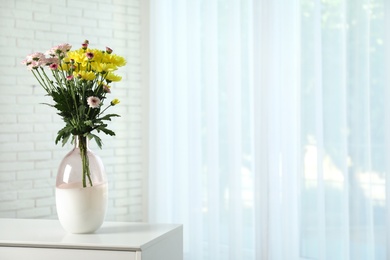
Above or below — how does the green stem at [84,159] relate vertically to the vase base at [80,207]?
above

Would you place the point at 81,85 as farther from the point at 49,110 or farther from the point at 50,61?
the point at 49,110

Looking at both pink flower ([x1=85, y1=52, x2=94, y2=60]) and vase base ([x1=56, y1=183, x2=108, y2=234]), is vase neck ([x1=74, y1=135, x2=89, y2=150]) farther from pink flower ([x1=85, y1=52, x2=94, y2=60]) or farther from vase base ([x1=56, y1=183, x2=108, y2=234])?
pink flower ([x1=85, y1=52, x2=94, y2=60])

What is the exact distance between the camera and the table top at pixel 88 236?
2.39 m

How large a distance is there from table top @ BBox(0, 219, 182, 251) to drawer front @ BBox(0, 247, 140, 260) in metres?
0.01

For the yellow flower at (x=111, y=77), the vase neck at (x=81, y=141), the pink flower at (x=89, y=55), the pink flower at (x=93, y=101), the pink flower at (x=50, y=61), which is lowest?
the vase neck at (x=81, y=141)

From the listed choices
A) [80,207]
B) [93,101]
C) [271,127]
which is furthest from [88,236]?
[271,127]

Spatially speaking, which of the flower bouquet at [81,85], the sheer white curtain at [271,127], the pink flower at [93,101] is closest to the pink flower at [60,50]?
the flower bouquet at [81,85]

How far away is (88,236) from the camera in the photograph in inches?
99.8

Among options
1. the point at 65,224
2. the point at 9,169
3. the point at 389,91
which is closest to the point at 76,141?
the point at 65,224

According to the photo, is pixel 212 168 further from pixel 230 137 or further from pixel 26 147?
pixel 26 147

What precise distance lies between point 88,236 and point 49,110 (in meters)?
2.65

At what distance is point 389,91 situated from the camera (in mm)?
3910

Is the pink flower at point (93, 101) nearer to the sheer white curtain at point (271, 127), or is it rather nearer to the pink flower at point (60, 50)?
the pink flower at point (60, 50)

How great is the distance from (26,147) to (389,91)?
8.62 ft
